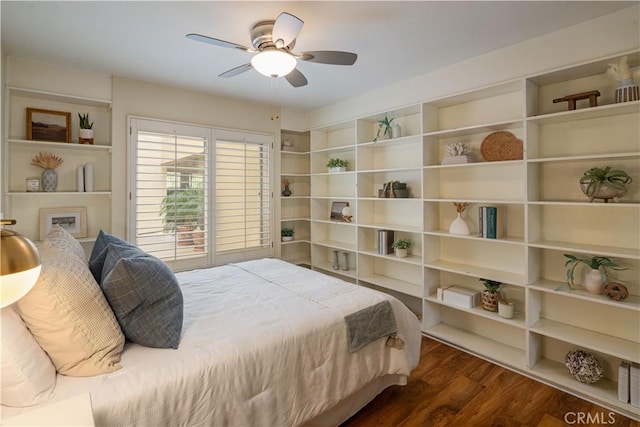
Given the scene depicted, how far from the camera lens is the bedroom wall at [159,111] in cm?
309

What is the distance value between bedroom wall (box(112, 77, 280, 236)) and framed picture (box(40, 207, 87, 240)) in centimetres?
26

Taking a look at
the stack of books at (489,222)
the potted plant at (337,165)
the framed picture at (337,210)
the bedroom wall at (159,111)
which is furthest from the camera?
the framed picture at (337,210)

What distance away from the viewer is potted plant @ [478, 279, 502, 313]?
2668 millimetres

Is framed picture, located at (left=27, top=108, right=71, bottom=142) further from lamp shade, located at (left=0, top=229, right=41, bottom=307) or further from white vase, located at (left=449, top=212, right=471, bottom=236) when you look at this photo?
white vase, located at (left=449, top=212, right=471, bottom=236)

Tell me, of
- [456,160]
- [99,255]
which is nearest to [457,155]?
[456,160]

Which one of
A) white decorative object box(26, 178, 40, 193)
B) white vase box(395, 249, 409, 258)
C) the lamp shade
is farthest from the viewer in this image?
white vase box(395, 249, 409, 258)

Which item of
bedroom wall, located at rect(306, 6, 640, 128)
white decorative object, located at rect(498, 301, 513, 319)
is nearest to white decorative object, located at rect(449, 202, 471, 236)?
white decorative object, located at rect(498, 301, 513, 319)

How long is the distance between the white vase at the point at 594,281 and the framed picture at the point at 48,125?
439 centimetres

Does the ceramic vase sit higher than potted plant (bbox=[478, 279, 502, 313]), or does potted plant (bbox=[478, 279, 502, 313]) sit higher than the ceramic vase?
the ceramic vase

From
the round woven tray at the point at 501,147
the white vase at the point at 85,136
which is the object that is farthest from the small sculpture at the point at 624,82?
the white vase at the point at 85,136

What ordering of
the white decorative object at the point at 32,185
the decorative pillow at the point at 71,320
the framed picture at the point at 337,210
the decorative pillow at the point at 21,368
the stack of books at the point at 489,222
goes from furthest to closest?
the framed picture at the point at 337,210 < the white decorative object at the point at 32,185 < the stack of books at the point at 489,222 < the decorative pillow at the point at 71,320 < the decorative pillow at the point at 21,368

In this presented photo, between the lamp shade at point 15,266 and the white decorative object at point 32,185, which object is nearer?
the lamp shade at point 15,266

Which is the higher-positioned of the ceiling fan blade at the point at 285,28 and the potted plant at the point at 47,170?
the ceiling fan blade at the point at 285,28

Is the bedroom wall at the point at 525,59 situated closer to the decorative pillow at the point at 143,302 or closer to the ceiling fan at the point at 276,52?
the ceiling fan at the point at 276,52
